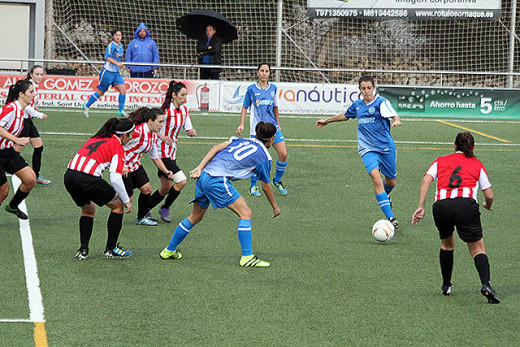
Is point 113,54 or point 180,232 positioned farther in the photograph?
point 113,54

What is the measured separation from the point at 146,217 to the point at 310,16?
1753 centimetres

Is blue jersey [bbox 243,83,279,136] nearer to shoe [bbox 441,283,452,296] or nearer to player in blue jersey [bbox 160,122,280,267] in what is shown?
player in blue jersey [bbox 160,122,280,267]

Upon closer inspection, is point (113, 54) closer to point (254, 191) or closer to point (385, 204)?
point (254, 191)

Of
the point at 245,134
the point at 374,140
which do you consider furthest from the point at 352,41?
the point at 374,140

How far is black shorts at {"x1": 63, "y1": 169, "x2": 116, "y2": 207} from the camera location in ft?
28.6

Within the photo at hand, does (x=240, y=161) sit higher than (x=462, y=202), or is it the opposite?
(x=240, y=161)

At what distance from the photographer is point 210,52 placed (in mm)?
24406

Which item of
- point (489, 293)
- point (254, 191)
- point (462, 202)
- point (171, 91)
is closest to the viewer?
point (489, 293)

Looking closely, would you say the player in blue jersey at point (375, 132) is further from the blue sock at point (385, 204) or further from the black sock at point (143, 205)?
the black sock at point (143, 205)

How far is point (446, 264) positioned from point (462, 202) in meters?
0.64

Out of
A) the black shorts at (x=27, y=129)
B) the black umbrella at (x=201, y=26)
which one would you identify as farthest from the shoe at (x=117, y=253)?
the black umbrella at (x=201, y=26)

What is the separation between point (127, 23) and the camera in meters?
31.1

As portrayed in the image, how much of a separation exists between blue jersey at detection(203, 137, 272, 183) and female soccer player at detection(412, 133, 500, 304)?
6.01ft

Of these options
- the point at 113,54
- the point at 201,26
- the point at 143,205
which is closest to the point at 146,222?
the point at 143,205
